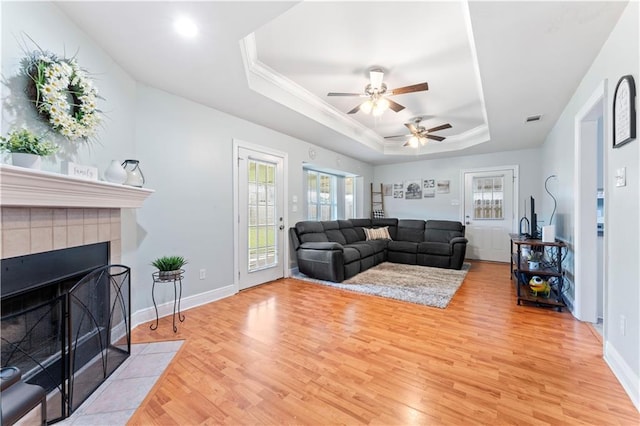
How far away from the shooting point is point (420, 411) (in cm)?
149

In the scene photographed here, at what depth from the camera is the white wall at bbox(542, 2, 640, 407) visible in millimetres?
1564

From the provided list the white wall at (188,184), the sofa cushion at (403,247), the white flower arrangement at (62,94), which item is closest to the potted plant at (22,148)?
the white flower arrangement at (62,94)

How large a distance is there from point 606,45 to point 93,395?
425 centimetres

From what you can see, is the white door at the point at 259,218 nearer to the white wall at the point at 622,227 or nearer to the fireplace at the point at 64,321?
the fireplace at the point at 64,321

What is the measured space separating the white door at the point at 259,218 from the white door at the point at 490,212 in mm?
4389

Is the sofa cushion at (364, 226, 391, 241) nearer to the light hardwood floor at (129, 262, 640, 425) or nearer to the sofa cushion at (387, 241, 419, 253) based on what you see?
the sofa cushion at (387, 241, 419, 253)

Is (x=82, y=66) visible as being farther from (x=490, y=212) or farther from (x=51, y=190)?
(x=490, y=212)

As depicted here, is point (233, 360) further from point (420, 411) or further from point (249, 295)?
point (249, 295)

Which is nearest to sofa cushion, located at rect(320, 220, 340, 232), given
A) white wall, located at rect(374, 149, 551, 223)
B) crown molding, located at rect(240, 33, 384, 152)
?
crown molding, located at rect(240, 33, 384, 152)

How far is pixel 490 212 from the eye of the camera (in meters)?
5.86

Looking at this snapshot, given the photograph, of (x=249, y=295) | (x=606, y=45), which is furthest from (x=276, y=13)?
(x=249, y=295)

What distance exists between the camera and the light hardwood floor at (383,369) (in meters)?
1.48

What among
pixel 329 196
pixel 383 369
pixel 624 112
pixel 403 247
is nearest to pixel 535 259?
pixel 624 112

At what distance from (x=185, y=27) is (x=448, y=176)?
19.6ft
